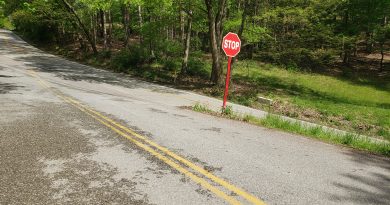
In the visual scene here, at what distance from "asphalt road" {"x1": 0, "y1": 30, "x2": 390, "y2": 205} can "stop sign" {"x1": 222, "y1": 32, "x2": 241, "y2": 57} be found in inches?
115

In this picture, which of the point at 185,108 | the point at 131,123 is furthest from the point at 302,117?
the point at 131,123

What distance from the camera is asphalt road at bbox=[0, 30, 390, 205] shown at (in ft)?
15.6

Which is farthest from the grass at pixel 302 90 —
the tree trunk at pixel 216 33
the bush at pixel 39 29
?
the bush at pixel 39 29

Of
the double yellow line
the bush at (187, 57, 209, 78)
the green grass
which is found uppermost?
the bush at (187, 57, 209, 78)

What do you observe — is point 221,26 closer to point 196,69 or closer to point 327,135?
point 196,69

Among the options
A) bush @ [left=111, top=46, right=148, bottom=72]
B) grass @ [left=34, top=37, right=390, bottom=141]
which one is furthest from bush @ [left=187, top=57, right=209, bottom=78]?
bush @ [left=111, top=46, right=148, bottom=72]

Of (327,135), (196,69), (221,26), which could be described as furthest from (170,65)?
(327,135)

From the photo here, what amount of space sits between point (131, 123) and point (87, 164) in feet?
11.0

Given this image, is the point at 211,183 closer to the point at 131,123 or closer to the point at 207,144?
the point at 207,144

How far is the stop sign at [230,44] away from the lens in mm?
12102

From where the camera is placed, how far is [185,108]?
13609mm

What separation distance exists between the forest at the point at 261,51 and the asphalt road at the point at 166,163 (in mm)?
8164

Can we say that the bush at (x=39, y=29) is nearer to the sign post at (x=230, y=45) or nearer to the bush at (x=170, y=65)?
the bush at (x=170, y=65)

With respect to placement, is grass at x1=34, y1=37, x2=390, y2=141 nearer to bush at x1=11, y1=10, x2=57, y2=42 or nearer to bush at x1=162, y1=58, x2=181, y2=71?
bush at x1=162, y1=58, x2=181, y2=71
